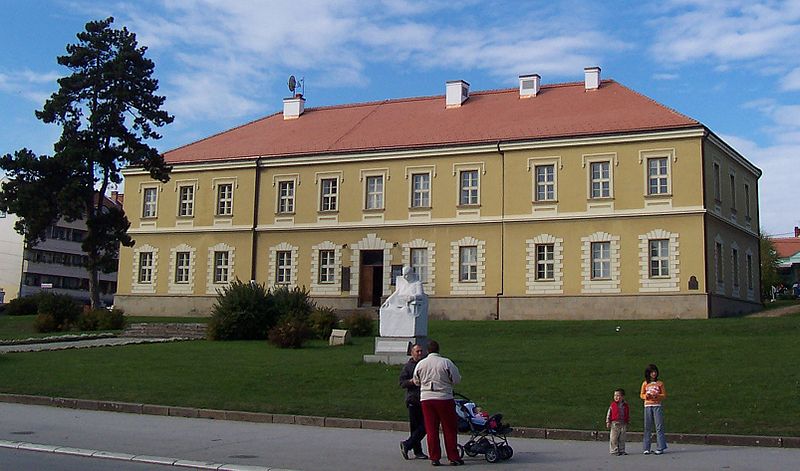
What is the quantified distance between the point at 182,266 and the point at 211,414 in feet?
109

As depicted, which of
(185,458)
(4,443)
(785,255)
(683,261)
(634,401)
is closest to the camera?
(185,458)

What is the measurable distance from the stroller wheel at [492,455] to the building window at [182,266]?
128ft

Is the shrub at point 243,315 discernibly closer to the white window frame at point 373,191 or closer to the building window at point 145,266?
the white window frame at point 373,191

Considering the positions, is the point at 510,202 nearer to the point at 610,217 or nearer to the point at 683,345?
the point at 610,217

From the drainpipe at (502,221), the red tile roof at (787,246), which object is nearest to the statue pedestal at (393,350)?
the drainpipe at (502,221)

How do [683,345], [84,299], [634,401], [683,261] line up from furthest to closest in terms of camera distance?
[84,299] → [683,261] → [683,345] → [634,401]

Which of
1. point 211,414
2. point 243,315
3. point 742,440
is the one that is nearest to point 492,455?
point 742,440

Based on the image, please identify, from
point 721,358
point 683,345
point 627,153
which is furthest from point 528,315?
point 721,358

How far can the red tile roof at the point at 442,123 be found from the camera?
41.6 metres

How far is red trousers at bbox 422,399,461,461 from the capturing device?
468 inches

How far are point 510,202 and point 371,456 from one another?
30671 mm

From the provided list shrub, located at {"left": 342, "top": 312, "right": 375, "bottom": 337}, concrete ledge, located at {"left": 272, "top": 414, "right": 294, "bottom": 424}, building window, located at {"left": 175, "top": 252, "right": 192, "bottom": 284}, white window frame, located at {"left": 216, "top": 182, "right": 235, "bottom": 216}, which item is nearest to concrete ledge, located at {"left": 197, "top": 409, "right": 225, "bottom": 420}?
concrete ledge, located at {"left": 272, "top": 414, "right": 294, "bottom": 424}

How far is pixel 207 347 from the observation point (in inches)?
1182

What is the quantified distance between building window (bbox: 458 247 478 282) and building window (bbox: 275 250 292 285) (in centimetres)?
951
